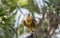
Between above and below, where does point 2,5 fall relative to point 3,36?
above

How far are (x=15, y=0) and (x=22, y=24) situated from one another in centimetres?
16

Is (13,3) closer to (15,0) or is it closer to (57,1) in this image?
(15,0)

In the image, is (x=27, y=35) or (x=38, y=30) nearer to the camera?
(x=38, y=30)

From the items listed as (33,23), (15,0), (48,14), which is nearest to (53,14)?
(48,14)

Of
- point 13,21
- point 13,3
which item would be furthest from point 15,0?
point 13,21

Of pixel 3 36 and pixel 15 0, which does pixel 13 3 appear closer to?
pixel 15 0

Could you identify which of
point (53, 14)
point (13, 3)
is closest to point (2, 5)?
point (13, 3)

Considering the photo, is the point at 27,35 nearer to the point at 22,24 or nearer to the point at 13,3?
the point at 22,24

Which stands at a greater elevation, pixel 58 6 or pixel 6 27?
pixel 58 6

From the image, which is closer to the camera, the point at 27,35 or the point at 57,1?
the point at 57,1

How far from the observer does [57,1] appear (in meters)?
0.85

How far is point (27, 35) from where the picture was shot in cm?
98

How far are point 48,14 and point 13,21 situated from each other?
23 centimetres

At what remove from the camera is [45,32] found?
0.97 m
